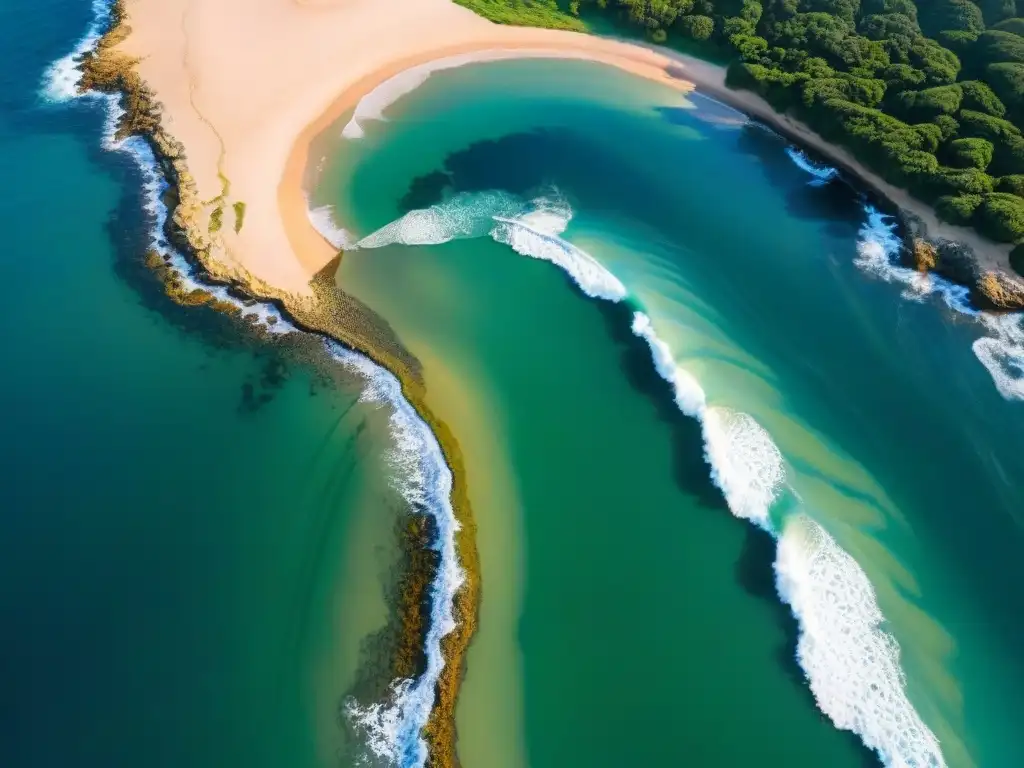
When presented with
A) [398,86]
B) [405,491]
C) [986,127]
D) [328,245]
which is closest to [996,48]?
[986,127]

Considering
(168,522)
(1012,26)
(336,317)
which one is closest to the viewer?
(168,522)

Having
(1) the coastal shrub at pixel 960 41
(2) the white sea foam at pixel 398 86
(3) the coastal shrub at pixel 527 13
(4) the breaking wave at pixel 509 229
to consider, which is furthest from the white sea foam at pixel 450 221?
(1) the coastal shrub at pixel 960 41

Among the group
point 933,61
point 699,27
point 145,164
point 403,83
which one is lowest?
point 145,164

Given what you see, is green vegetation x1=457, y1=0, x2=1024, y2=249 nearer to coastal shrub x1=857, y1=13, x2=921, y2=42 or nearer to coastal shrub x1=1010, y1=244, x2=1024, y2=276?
coastal shrub x1=857, y1=13, x2=921, y2=42

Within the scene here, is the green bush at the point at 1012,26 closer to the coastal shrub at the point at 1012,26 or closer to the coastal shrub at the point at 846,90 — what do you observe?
the coastal shrub at the point at 1012,26

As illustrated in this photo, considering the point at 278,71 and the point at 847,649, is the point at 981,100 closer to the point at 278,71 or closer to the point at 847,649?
the point at 847,649

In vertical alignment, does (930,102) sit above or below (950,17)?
below

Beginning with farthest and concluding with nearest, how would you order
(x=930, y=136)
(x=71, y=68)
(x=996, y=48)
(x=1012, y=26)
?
1. (x=71, y=68)
2. (x=1012, y=26)
3. (x=996, y=48)
4. (x=930, y=136)
